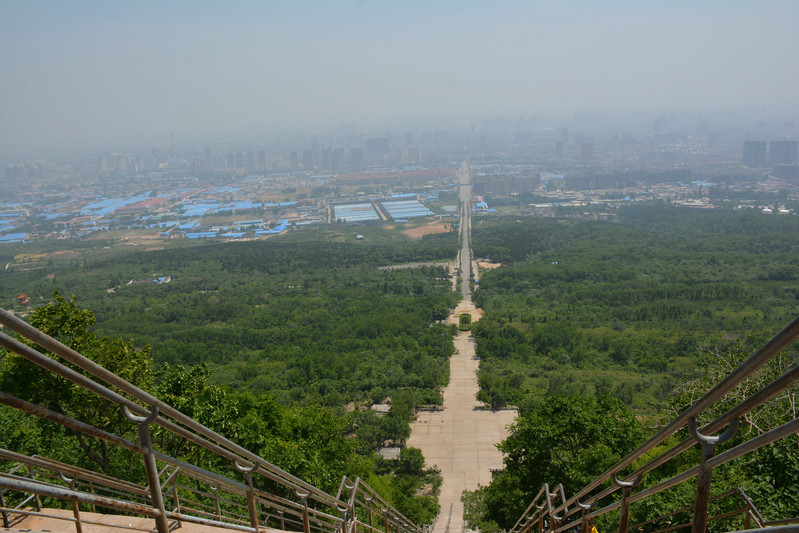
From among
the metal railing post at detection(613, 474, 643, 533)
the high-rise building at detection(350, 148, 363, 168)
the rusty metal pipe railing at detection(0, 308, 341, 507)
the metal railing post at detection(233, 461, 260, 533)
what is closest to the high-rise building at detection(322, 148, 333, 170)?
the high-rise building at detection(350, 148, 363, 168)

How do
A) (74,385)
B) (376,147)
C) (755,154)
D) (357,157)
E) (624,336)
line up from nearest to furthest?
1. (74,385)
2. (624,336)
3. (755,154)
4. (357,157)
5. (376,147)

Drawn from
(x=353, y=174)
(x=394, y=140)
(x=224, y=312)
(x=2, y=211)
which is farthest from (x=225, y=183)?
(x=224, y=312)

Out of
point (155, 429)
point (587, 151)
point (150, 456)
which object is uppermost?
point (150, 456)

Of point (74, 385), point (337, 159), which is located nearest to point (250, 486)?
point (74, 385)

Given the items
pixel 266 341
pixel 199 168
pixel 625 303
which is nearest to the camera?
pixel 266 341

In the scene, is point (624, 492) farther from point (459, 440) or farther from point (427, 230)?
point (427, 230)

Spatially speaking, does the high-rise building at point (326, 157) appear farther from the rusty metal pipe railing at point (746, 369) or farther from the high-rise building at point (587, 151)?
the rusty metal pipe railing at point (746, 369)

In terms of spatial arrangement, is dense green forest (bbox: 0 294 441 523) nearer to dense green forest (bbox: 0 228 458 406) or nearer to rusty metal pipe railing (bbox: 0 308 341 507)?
rusty metal pipe railing (bbox: 0 308 341 507)

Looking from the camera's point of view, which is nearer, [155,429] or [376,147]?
[155,429]
